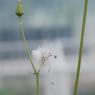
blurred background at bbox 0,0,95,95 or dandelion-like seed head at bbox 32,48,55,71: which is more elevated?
dandelion-like seed head at bbox 32,48,55,71

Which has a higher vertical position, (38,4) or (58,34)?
(38,4)

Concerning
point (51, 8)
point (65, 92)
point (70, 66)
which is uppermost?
point (51, 8)

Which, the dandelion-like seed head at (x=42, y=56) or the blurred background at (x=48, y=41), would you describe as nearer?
the dandelion-like seed head at (x=42, y=56)

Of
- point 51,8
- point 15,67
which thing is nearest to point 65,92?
point 15,67

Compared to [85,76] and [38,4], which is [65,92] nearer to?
[85,76]

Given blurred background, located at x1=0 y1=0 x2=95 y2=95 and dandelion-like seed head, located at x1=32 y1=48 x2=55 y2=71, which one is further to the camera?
blurred background, located at x1=0 y1=0 x2=95 y2=95

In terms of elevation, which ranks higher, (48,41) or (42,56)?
(42,56)

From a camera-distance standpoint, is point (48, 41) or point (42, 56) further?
point (48, 41)

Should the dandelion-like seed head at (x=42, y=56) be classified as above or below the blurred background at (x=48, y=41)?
above
